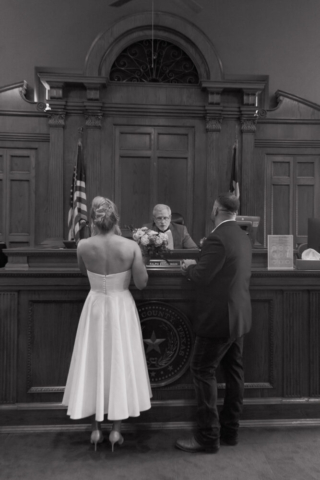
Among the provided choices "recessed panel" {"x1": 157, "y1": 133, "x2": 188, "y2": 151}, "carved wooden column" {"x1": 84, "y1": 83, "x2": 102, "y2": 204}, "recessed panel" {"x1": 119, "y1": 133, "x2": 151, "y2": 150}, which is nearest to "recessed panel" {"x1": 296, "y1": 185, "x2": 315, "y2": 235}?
"recessed panel" {"x1": 157, "y1": 133, "x2": 188, "y2": 151}

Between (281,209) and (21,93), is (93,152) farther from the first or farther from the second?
(281,209)

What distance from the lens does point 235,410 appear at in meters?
2.66

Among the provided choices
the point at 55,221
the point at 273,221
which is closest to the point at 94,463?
the point at 55,221

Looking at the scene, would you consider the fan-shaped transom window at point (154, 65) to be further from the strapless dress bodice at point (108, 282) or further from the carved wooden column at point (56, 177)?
the strapless dress bodice at point (108, 282)

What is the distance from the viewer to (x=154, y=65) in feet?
20.1

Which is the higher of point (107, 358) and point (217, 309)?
point (217, 309)

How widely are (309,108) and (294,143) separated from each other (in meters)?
0.57

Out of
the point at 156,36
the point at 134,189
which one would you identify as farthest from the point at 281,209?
the point at 156,36

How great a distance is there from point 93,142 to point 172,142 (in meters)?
1.13

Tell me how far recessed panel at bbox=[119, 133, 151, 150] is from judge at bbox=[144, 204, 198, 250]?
5.54 feet

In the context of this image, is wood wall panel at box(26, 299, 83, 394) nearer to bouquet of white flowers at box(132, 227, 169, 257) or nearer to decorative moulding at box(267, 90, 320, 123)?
bouquet of white flowers at box(132, 227, 169, 257)

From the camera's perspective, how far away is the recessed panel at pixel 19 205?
604 centimetres

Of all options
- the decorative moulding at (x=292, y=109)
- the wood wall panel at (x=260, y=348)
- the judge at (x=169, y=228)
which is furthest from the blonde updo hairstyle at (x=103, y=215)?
the decorative moulding at (x=292, y=109)

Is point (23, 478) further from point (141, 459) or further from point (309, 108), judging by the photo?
point (309, 108)
